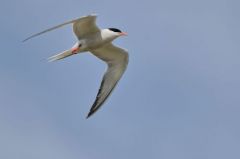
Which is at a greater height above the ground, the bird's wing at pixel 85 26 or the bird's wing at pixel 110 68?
the bird's wing at pixel 85 26

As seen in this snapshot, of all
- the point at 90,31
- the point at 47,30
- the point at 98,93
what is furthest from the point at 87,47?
the point at 47,30

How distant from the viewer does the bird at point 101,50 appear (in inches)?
771

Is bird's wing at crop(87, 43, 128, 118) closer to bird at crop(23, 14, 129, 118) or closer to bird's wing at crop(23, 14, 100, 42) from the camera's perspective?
bird at crop(23, 14, 129, 118)

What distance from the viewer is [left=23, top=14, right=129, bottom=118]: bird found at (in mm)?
19594

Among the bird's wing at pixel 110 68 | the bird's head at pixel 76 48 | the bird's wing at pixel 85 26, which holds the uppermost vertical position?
the bird's wing at pixel 85 26

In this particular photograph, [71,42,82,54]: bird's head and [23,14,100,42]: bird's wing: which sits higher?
[23,14,100,42]: bird's wing

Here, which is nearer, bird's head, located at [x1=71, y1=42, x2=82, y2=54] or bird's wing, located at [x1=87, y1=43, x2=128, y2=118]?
bird's head, located at [x1=71, y1=42, x2=82, y2=54]

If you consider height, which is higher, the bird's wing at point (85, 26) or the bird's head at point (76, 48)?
the bird's wing at point (85, 26)

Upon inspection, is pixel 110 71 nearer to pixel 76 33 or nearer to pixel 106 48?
pixel 106 48

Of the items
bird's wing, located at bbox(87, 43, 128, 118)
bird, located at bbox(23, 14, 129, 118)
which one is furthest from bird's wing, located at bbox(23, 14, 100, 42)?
bird's wing, located at bbox(87, 43, 128, 118)

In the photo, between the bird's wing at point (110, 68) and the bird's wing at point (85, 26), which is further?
the bird's wing at point (110, 68)

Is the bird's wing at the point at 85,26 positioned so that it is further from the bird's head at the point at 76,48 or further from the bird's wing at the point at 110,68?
the bird's wing at the point at 110,68

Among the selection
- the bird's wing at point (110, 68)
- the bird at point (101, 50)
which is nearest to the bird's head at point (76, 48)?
the bird at point (101, 50)

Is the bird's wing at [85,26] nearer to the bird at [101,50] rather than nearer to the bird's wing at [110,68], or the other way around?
the bird at [101,50]
